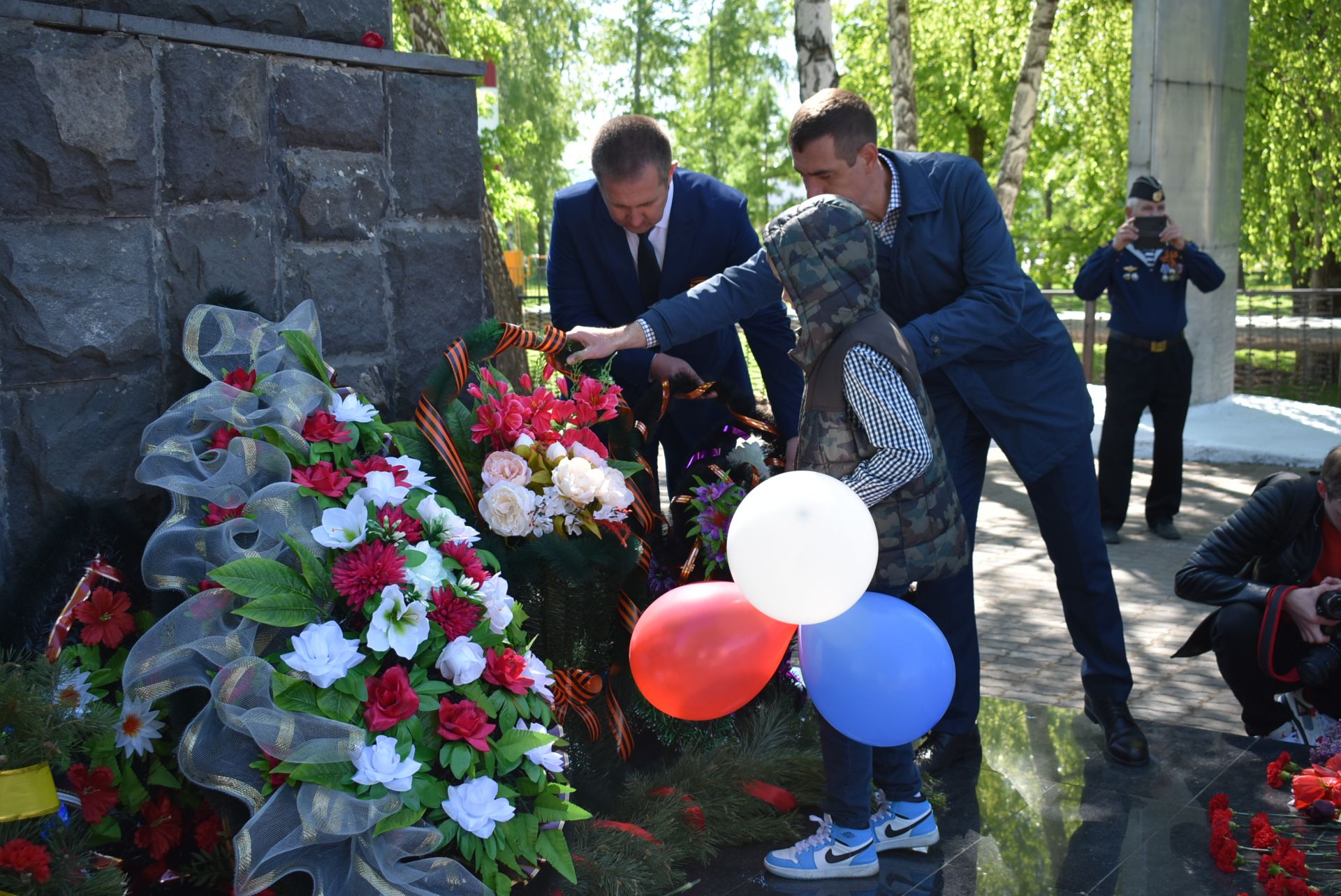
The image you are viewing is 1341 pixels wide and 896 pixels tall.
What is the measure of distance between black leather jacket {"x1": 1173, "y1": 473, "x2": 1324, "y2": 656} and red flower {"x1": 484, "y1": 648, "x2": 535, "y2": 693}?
2603 millimetres

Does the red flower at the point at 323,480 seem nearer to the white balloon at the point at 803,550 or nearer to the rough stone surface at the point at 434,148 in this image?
the white balloon at the point at 803,550

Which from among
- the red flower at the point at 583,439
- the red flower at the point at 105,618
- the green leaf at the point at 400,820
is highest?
the red flower at the point at 583,439

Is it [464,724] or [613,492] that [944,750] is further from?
[464,724]

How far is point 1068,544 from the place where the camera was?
12.8ft

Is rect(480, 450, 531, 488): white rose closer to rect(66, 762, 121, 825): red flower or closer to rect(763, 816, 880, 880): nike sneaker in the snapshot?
rect(66, 762, 121, 825): red flower

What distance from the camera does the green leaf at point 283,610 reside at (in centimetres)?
219

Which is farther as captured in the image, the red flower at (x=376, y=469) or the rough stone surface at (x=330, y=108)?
the rough stone surface at (x=330, y=108)

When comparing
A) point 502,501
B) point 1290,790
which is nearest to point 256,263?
point 502,501

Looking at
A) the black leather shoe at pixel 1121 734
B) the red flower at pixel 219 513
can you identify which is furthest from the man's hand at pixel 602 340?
the black leather shoe at pixel 1121 734

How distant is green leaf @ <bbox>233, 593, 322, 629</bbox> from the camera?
219 cm

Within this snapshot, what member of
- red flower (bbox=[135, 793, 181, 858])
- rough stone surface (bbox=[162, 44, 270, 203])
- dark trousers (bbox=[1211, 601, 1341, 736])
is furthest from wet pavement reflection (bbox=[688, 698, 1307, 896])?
rough stone surface (bbox=[162, 44, 270, 203])

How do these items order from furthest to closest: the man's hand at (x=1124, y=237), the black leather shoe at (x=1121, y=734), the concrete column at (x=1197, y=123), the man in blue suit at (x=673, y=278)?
the concrete column at (x=1197, y=123), the man's hand at (x=1124, y=237), the man in blue suit at (x=673, y=278), the black leather shoe at (x=1121, y=734)

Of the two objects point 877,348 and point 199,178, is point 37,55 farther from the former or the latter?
point 877,348

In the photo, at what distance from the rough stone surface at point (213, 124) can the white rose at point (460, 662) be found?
1292mm
